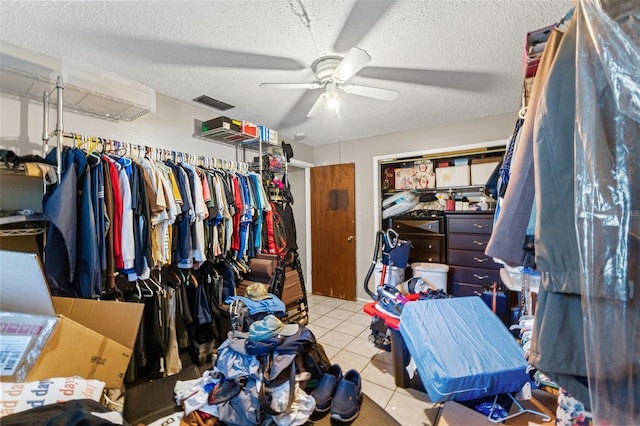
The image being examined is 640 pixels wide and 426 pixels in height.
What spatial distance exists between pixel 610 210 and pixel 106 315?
213cm

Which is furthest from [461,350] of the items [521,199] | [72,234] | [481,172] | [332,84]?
[481,172]

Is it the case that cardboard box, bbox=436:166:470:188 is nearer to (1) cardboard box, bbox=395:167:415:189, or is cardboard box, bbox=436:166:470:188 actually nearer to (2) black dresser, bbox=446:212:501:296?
(1) cardboard box, bbox=395:167:415:189

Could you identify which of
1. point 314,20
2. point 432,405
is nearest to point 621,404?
point 432,405

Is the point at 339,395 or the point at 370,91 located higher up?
the point at 370,91

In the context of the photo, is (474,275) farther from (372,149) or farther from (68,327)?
(68,327)

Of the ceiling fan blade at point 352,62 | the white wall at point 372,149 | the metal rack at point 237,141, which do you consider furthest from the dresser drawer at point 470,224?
the metal rack at point 237,141

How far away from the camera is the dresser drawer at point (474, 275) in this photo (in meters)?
2.77

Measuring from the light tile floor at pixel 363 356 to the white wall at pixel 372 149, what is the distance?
26.4 inches

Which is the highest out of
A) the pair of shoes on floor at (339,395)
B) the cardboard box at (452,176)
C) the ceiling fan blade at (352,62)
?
the ceiling fan blade at (352,62)

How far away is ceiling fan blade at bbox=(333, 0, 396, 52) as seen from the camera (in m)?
1.39

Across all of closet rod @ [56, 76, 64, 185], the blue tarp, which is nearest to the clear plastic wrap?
the blue tarp

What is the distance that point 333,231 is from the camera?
4.11 m

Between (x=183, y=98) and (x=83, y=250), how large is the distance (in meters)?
1.61

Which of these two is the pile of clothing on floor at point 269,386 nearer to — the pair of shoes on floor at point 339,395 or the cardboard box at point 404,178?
the pair of shoes on floor at point 339,395
